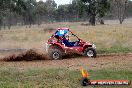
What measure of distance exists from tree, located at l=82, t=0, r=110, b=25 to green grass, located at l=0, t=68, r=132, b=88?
6043 centimetres

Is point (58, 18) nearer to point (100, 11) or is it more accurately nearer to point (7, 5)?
point (100, 11)

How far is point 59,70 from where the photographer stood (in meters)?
13.8

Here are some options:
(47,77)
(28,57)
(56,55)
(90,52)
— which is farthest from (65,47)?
(47,77)

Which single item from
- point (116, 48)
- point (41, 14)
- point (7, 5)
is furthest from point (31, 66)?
point (41, 14)

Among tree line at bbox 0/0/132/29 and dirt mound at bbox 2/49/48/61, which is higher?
tree line at bbox 0/0/132/29

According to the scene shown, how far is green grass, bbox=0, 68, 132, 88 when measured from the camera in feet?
36.5

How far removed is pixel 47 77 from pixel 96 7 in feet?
211

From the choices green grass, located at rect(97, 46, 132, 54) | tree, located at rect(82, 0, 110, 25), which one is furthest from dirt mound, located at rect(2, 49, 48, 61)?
tree, located at rect(82, 0, 110, 25)

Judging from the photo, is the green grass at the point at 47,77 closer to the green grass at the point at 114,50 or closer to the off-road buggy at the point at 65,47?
the off-road buggy at the point at 65,47

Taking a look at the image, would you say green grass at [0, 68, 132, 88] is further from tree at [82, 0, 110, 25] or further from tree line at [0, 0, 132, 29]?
tree at [82, 0, 110, 25]

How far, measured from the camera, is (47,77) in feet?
40.8

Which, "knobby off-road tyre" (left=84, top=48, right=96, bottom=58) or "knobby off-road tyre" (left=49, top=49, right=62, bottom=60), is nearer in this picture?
"knobby off-road tyre" (left=49, top=49, right=62, bottom=60)

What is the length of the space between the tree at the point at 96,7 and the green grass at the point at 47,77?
6043 centimetres

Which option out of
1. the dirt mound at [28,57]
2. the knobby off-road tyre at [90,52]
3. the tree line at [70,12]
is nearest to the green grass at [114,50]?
the knobby off-road tyre at [90,52]
